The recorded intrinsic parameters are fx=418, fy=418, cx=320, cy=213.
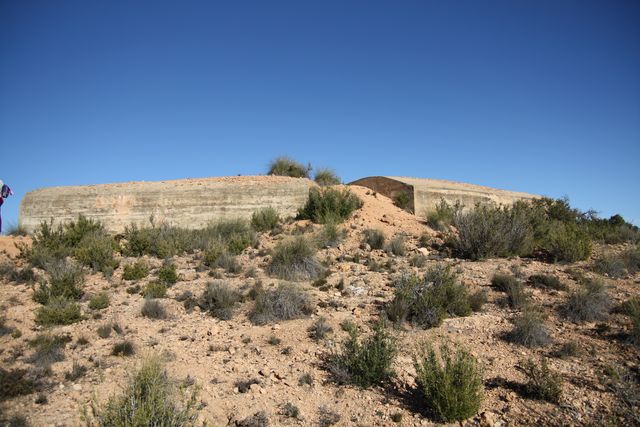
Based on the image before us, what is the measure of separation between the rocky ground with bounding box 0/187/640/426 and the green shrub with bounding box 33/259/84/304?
0.24 m

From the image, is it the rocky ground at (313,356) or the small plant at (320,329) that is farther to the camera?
the small plant at (320,329)

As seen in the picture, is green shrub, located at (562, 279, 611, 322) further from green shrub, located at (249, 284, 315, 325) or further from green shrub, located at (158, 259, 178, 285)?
green shrub, located at (158, 259, 178, 285)

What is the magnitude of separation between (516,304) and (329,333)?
3.70 meters

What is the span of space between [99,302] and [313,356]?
485 cm

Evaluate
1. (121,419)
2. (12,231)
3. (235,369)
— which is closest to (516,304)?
(235,369)

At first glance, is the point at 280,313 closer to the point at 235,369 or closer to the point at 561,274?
the point at 235,369

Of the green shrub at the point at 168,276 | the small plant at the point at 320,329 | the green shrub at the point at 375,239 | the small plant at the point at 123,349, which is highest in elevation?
the green shrub at the point at 375,239

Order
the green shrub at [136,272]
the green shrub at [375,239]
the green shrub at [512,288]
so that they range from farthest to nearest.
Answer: the green shrub at [375,239] → the green shrub at [136,272] → the green shrub at [512,288]

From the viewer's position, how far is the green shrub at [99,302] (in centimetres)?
839

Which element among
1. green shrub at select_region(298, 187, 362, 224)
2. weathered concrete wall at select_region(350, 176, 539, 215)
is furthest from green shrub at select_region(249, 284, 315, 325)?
weathered concrete wall at select_region(350, 176, 539, 215)

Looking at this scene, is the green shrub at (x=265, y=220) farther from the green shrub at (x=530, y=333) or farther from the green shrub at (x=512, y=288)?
the green shrub at (x=530, y=333)

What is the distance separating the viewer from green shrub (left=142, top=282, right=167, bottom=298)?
9.10 meters

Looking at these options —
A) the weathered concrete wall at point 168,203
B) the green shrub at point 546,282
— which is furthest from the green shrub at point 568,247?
the weathered concrete wall at point 168,203

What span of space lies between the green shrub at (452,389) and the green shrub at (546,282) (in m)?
4.81
